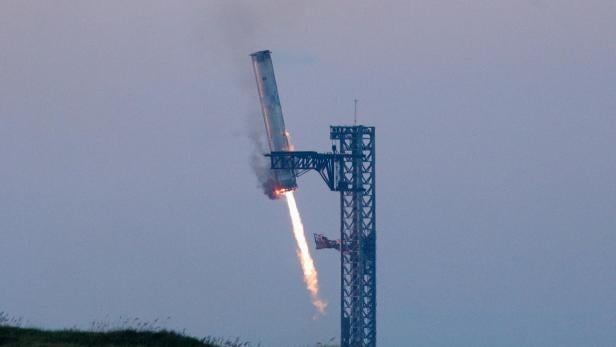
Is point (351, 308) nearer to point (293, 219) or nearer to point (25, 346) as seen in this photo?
point (293, 219)

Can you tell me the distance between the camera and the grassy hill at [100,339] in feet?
119

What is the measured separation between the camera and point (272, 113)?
69.4m

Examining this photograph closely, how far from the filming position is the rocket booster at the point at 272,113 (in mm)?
68875

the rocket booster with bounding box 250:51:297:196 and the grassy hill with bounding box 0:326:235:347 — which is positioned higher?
the grassy hill with bounding box 0:326:235:347

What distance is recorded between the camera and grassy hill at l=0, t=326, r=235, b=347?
119ft

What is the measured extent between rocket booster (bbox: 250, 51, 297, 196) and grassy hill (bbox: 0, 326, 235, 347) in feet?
106

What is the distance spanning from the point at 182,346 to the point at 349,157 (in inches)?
1365

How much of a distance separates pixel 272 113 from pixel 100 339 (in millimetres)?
33607

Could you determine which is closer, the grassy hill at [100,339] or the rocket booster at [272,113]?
the grassy hill at [100,339]

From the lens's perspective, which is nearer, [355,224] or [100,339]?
[100,339]

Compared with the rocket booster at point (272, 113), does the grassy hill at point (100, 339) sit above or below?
above

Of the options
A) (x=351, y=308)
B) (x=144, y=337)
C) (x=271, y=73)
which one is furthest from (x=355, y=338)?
(x=144, y=337)

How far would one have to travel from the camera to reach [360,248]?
70.5 m

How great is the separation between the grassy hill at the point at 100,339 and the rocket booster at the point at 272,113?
3244 cm
